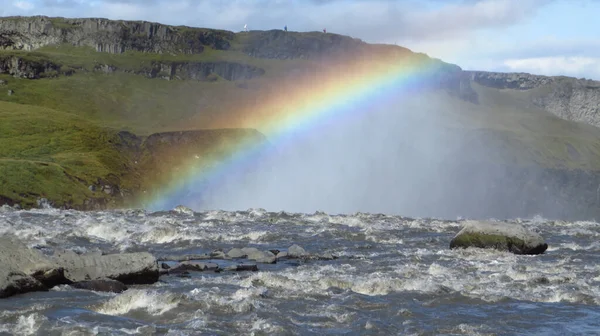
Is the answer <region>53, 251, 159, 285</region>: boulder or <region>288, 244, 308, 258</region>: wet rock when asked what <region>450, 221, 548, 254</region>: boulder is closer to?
<region>288, 244, 308, 258</region>: wet rock

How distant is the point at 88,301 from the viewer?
1037 inches

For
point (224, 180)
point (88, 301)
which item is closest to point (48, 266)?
point (88, 301)

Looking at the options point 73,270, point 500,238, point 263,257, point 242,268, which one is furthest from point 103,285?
point 500,238

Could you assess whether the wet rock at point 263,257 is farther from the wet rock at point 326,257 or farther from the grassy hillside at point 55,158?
the grassy hillside at point 55,158

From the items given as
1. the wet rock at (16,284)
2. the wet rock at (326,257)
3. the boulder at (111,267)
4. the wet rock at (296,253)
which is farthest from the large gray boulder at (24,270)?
the wet rock at (326,257)

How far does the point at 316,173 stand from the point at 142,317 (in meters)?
151

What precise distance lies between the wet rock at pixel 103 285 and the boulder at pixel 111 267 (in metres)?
0.53

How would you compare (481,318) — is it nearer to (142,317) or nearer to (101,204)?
(142,317)

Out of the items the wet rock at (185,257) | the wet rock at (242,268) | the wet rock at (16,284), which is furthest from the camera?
the wet rock at (185,257)

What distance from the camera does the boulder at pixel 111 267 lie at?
2975 centimetres

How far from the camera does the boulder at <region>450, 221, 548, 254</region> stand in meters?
43.3

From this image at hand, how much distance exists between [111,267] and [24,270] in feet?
11.9

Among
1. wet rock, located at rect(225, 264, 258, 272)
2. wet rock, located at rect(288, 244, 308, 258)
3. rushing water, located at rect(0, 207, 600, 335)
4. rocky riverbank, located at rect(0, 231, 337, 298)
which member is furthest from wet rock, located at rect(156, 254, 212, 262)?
wet rock, located at rect(288, 244, 308, 258)

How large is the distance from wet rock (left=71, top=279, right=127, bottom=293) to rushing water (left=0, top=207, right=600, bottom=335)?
69 centimetres
